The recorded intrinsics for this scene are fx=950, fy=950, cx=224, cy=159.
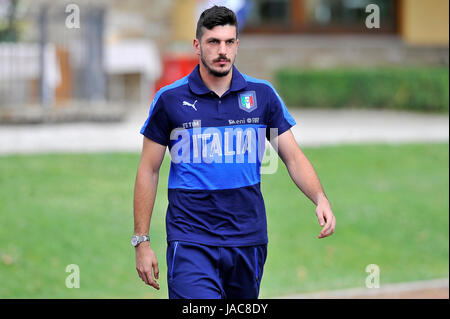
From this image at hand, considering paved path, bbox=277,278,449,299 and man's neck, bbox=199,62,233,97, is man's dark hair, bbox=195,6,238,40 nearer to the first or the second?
man's neck, bbox=199,62,233,97

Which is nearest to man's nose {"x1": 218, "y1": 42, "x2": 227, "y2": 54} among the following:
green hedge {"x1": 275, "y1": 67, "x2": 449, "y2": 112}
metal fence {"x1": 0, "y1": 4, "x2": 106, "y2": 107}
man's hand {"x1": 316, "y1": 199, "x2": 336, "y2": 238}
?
man's hand {"x1": 316, "y1": 199, "x2": 336, "y2": 238}

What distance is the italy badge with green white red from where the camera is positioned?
452 cm

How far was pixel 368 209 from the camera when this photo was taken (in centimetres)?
1097

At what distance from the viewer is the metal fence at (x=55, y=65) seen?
14.7 meters

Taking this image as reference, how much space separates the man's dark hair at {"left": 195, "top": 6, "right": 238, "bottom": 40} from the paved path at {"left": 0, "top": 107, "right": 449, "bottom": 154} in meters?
7.82

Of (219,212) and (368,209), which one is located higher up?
(219,212)

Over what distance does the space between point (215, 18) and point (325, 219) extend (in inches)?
42.4

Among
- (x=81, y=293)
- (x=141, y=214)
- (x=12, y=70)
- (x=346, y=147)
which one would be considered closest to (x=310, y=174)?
(x=141, y=214)

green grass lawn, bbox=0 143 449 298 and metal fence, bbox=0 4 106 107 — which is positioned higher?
metal fence, bbox=0 4 106 107

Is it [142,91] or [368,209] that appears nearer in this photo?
[368,209]

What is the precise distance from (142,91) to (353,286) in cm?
1155

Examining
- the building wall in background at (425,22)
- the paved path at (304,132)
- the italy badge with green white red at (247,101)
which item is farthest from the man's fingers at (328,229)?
the building wall in background at (425,22)

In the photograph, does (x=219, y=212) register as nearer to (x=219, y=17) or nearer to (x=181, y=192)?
(x=181, y=192)

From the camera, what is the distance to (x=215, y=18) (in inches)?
173
